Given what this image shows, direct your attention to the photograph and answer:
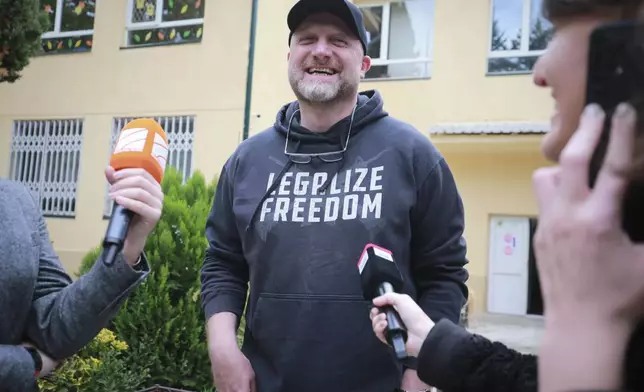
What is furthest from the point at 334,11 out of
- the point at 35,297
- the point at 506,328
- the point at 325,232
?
the point at 506,328

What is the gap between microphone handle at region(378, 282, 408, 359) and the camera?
4.12ft

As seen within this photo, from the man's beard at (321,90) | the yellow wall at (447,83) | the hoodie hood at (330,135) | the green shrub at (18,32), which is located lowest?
the hoodie hood at (330,135)

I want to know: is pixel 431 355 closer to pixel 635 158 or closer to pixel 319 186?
pixel 635 158

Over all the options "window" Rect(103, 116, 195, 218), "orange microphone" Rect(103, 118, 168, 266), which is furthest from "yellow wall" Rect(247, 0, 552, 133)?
"orange microphone" Rect(103, 118, 168, 266)

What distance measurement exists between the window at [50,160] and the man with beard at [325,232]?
1065 cm

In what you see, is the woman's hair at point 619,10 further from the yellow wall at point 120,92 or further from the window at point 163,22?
the window at point 163,22

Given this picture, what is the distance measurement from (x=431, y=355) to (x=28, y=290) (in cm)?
111

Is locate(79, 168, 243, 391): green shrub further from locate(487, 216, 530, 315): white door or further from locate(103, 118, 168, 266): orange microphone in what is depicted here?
locate(487, 216, 530, 315): white door

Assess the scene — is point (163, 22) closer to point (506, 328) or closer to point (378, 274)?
point (506, 328)

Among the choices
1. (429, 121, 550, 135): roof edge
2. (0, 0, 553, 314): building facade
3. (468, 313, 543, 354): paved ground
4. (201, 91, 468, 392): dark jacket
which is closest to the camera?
(201, 91, 468, 392): dark jacket

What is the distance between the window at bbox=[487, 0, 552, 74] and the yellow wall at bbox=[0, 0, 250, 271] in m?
4.29

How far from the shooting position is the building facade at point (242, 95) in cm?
1027

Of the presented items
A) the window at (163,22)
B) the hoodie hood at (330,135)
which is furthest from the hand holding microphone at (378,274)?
the window at (163,22)

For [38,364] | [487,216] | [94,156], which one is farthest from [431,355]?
[94,156]
